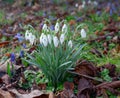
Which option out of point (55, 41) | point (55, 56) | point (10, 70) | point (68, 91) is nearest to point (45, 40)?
Result: point (55, 41)

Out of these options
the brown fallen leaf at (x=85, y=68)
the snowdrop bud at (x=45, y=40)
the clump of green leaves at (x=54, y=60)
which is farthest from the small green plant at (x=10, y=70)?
the brown fallen leaf at (x=85, y=68)

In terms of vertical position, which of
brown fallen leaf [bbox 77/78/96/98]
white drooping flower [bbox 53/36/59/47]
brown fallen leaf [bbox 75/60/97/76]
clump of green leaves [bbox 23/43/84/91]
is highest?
white drooping flower [bbox 53/36/59/47]

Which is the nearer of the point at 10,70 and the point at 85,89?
the point at 85,89

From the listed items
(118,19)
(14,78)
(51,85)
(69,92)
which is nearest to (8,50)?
(14,78)

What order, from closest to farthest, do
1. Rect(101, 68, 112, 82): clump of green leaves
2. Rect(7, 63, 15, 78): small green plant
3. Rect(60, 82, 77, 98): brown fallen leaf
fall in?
Rect(60, 82, 77, 98): brown fallen leaf → Rect(101, 68, 112, 82): clump of green leaves → Rect(7, 63, 15, 78): small green plant

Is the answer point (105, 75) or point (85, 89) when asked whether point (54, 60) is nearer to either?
point (85, 89)

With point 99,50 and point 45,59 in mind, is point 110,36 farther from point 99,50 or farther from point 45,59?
point 45,59

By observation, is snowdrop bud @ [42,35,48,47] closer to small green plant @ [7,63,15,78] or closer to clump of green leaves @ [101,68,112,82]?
small green plant @ [7,63,15,78]

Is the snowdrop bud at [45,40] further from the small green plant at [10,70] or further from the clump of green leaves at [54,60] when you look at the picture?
the small green plant at [10,70]

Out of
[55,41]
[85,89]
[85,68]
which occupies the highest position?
[55,41]

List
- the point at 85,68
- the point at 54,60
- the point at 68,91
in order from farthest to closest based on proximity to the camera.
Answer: the point at 85,68
the point at 54,60
the point at 68,91

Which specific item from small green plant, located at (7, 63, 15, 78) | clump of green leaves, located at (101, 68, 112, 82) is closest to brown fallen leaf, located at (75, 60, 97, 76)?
clump of green leaves, located at (101, 68, 112, 82)
